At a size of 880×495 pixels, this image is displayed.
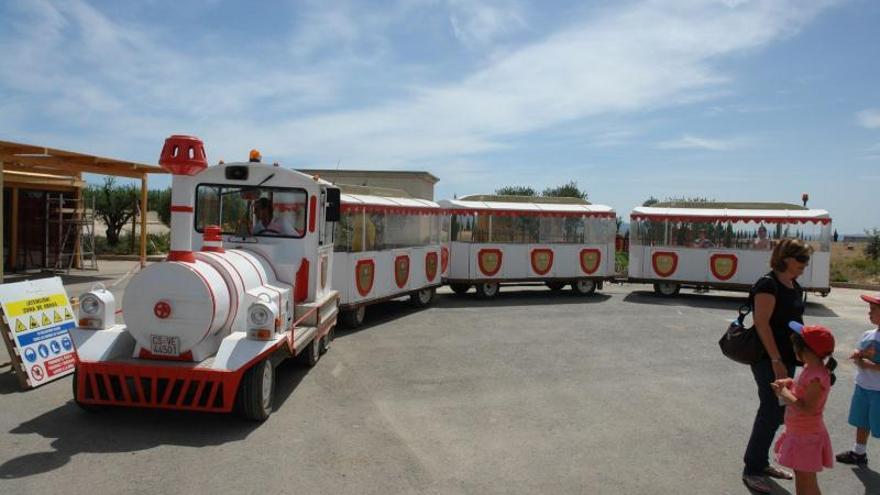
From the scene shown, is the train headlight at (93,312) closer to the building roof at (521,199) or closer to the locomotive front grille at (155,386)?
the locomotive front grille at (155,386)

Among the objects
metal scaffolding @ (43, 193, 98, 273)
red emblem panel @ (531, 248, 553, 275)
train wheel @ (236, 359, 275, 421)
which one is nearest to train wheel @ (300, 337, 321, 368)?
train wheel @ (236, 359, 275, 421)

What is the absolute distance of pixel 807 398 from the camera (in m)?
3.96

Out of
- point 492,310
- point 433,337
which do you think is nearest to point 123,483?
point 433,337

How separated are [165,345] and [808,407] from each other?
504cm

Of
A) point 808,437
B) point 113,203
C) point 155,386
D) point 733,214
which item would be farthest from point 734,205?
point 113,203

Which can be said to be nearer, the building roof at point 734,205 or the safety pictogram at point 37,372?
the safety pictogram at point 37,372

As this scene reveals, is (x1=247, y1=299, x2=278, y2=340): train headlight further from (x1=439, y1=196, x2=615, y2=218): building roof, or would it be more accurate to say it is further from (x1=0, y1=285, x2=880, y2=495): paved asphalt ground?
(x1=439, y1=196, x2=615, y2=218): building roof

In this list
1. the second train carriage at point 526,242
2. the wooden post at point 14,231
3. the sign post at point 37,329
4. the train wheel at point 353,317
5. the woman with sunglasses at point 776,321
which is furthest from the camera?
the wooden post at point 14,231

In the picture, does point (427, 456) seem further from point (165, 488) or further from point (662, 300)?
point (662, 300)

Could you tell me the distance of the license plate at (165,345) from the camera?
573cm

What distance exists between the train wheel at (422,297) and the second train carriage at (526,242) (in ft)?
4.17

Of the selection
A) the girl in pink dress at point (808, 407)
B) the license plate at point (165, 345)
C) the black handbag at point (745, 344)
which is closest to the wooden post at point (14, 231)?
the license plate at point (165, 345)

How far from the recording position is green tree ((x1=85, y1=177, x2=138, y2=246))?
29109 millimetres

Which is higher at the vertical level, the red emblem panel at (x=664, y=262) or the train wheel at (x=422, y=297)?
the red emblem panel at (x=664, y=262)
